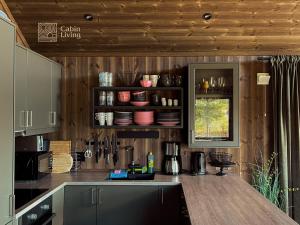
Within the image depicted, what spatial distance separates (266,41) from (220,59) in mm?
526

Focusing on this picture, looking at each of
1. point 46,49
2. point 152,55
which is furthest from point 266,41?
point 46,49

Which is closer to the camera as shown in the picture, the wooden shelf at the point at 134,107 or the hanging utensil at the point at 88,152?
the wooden shelf at the point at 134,107

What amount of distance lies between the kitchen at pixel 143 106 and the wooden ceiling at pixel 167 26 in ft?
0.05

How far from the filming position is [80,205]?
3.49 m

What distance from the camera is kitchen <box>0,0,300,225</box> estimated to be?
331 centimetres

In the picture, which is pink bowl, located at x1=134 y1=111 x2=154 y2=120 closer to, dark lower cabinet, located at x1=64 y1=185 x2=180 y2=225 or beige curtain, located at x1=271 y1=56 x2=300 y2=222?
dark lower cabinet, located at x1=64 y1=185 x2=180 y2=225

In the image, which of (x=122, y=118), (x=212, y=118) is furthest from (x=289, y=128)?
(x=122, y=118)

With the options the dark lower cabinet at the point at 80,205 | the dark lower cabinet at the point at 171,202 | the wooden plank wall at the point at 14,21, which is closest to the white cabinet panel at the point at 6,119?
the wooden plank wall at the point at 14,21

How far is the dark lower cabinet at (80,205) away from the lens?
3488 mm

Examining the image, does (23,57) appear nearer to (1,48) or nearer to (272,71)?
(1,48)

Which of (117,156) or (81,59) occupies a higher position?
(81,59)

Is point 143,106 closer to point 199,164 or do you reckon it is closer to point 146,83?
point 146,83

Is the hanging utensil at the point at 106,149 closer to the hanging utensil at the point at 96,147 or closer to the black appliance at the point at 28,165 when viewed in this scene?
the hanging utensil at the point at 96,147

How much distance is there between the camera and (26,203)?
2.63m
